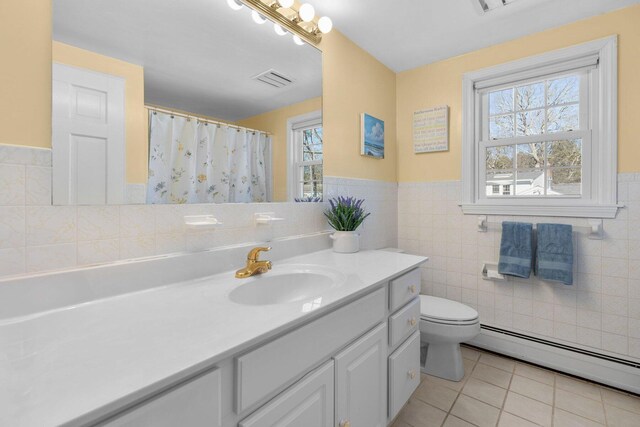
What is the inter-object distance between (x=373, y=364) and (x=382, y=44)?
2066 millimetres

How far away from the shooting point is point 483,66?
2154 millimetres

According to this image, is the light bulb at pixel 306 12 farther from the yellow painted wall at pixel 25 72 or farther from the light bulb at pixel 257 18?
the yellow painted wall at pixel 25 72

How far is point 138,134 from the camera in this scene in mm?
1047

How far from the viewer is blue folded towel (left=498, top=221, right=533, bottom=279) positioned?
194 cm

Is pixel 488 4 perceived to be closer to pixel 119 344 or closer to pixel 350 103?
pixel 350 103

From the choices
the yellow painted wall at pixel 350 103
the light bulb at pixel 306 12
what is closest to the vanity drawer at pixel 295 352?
the yellow painted wall at pixel 350 103

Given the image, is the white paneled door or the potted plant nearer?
the white paneled door

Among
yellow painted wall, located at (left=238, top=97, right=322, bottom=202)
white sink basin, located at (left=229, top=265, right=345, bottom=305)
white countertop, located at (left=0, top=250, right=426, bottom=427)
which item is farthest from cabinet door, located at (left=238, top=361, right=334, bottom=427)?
yellow painted wall, located at (left=238, top=97, right=322, bottom=202)

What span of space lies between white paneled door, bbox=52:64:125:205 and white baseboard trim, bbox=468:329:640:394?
247 centimetres

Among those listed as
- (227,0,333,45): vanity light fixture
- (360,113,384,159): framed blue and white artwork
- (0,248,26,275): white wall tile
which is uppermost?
(227,0,333,45): vanity light fixture

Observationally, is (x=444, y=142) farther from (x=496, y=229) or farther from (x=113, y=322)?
(x=113, y=322)

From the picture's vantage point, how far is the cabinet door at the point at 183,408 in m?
0.48

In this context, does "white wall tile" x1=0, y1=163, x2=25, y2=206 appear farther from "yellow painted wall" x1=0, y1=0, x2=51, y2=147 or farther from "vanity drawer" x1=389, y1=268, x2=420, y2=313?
"vanity drawer" x1=389, y1=268, x2=420, y2=313

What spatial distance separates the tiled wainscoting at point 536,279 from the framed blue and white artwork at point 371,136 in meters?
0.46
